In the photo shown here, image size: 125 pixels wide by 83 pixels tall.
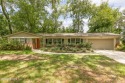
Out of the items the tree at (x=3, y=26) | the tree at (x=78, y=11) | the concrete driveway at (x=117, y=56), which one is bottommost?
the concrete driveway at (x=117, y=56)

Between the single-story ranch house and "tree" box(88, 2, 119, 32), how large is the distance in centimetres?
1223

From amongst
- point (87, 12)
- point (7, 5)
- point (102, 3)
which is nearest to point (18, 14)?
point (7, 5)

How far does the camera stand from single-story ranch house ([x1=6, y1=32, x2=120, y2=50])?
24344 millimetres

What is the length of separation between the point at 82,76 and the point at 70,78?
762 millimetres

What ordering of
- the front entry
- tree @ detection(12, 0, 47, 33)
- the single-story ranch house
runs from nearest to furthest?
the single-story ranch house, the front entry, tree @ detection(12, 0, 47, 33)

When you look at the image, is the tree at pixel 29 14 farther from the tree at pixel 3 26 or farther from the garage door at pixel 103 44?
the garage door at pixel 103 44

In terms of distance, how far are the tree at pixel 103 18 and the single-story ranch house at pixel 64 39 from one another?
40.1 ft

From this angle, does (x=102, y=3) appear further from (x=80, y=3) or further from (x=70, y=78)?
(x=70, y=78)

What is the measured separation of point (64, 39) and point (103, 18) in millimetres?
16817

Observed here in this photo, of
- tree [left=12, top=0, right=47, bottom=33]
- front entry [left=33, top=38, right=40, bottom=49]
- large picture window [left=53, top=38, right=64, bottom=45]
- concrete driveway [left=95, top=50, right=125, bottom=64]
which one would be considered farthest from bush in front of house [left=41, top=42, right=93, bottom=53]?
tree [left=12, top=0, right=47, bottom=33]

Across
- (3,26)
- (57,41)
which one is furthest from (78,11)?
(3,26)

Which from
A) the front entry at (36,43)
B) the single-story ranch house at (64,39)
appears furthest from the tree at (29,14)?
A: the single-story ranch house at (64,39)

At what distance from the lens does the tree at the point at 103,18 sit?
3625cm

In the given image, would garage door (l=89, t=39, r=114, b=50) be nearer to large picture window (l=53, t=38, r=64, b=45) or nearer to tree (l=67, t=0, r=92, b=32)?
large picture window (l=53, t=38, r=64, b=45)
